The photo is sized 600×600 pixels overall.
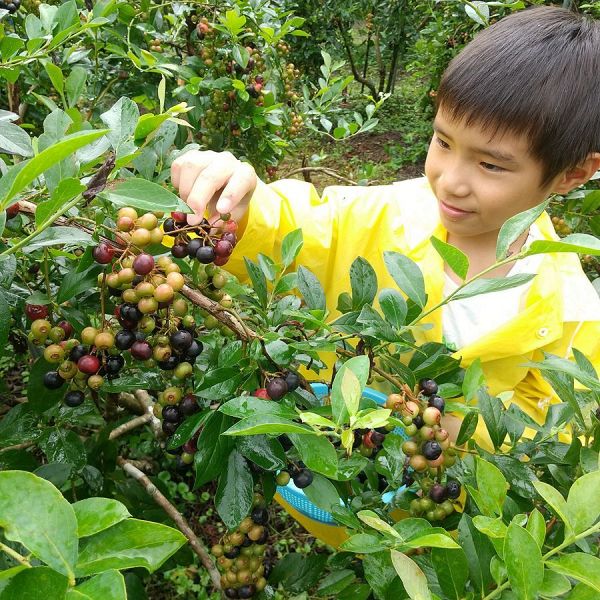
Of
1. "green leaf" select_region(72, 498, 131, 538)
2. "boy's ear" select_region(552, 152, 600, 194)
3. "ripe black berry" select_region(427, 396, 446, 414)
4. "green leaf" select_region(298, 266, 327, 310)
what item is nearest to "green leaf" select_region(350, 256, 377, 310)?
"green leaf" select_region(298, 266, 327, 310)

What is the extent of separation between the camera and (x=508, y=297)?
4.36 feet

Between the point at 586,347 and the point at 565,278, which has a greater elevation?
the point at 565,278

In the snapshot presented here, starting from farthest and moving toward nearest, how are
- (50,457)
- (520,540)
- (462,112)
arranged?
(462,112), (50,457), (520,540)

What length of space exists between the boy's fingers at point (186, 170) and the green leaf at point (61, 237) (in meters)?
0.28

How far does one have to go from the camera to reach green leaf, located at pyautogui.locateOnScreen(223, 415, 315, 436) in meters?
0.47

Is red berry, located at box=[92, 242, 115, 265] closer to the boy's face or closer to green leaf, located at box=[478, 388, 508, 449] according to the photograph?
green leaf, located at box=[478, 388, 508, 449]

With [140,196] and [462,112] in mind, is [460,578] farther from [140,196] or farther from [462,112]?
[462,112]

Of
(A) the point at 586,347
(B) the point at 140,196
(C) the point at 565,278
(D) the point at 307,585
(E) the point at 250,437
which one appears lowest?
(D) the point at 307,585

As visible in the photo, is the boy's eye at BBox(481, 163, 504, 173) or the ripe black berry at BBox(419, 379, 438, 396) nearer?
the ripe black berry at BBox(419, 379, 438, 396)

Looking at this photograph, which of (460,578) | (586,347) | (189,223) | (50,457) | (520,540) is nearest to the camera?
(520,540)

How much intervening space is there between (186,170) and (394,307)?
38 cm

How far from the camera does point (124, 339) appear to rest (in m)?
0.66

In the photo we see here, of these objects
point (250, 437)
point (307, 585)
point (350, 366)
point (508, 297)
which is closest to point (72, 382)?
point (250, 437)

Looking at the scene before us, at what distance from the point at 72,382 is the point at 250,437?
262 mm
